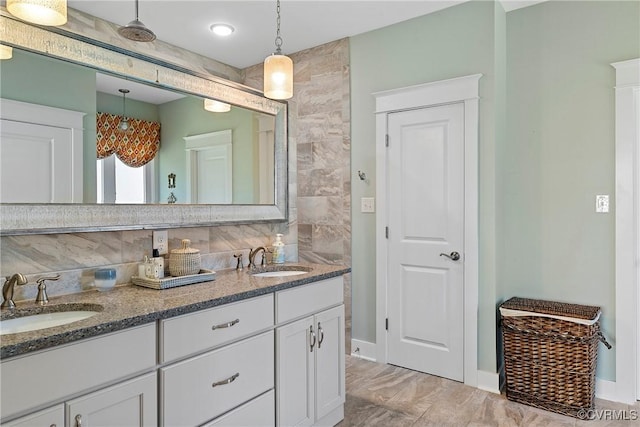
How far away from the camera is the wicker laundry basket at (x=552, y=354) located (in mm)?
2420

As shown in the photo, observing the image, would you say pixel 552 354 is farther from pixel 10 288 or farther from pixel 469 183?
pixel 10 288

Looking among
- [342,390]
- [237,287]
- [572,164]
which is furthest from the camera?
[572,164]

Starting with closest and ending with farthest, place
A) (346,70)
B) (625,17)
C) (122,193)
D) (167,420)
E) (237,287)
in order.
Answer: (167,420) < (237,287) < (122,193) < (625,17) < (346,70)

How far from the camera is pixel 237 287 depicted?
1.89 metres

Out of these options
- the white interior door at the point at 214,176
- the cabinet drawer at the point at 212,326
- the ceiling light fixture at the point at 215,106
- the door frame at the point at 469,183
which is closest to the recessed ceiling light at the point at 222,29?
the ceiling light fixture at the point at 215,106

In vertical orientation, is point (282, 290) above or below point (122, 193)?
below

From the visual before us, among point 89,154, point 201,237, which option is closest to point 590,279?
point 201,237

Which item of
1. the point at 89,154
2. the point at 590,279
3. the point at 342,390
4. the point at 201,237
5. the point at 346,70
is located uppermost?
the point at 346,70

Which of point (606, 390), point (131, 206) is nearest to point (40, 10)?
point (131, 206)

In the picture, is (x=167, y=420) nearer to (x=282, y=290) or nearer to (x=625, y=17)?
(x=282, y=290)

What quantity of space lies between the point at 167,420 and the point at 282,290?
717 millimetres

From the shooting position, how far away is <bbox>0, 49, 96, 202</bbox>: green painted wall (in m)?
1.71

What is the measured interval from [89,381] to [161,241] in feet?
3.20

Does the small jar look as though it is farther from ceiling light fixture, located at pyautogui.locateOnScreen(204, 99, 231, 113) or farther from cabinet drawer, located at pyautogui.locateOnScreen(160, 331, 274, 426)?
ceiling light fixture, located at pyautogui.locateOnScreen(204, 99, 231, 113)
